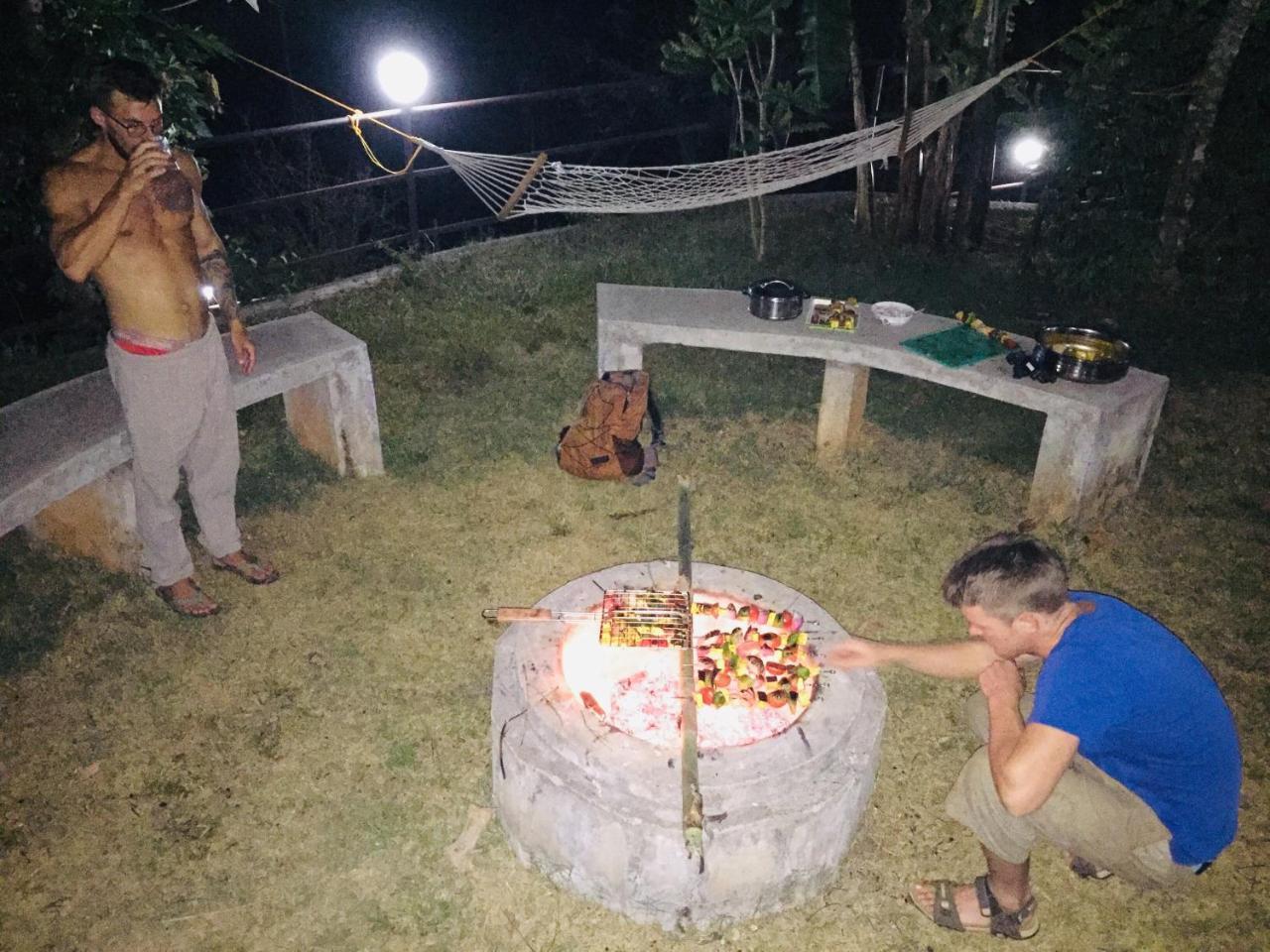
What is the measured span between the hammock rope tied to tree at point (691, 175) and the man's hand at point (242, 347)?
239cm

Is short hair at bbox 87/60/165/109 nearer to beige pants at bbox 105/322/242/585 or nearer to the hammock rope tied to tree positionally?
beige pants at bbox 105/322/242/585

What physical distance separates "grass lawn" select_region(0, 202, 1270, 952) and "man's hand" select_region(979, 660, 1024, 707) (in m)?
0.74

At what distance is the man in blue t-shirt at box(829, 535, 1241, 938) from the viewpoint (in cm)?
205

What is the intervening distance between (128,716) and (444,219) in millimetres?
11544

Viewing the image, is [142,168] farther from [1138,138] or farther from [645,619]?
[1138,138]

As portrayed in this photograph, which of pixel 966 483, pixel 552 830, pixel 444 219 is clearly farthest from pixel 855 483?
pixel 444 219

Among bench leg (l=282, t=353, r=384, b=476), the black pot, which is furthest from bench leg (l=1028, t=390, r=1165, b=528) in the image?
bench leg (l=282, t=353, r=384, b=476)

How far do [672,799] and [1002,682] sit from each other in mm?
910

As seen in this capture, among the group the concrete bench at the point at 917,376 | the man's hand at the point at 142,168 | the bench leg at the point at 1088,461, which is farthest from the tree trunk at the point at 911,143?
the man's hand at the point at 142,168

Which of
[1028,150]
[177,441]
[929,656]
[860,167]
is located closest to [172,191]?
[177,441]

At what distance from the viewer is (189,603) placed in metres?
3.61

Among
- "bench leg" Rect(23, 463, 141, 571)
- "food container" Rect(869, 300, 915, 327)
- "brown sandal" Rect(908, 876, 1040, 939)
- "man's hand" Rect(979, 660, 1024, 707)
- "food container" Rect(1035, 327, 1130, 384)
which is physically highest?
"food container" Rect(869, 300, 915, 327)

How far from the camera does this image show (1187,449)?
4.92m

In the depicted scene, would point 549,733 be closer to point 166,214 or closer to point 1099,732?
point 1099,732
